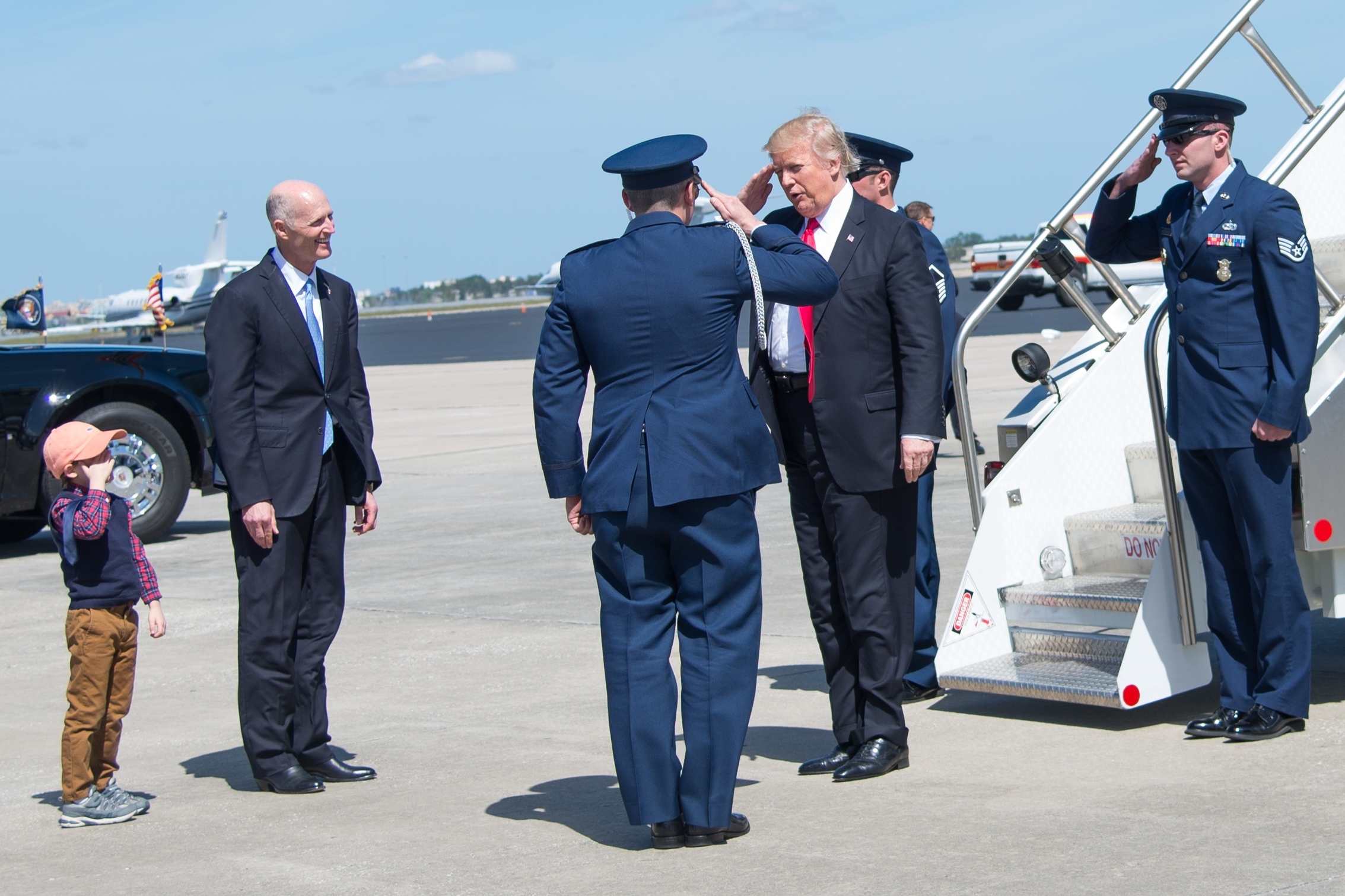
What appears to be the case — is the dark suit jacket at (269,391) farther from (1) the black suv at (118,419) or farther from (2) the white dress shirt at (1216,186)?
(1) the black suv at (118,419)

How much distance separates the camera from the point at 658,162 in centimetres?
397

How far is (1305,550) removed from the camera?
5.04 meters

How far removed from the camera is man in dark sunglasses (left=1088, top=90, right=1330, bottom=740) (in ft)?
15.7

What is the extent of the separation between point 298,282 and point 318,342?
192mm

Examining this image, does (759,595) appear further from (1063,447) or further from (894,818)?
(1063,447)

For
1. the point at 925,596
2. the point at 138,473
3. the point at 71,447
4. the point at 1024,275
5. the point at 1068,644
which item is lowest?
the point at 1068,644

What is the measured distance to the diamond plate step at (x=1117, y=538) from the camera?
5.56m

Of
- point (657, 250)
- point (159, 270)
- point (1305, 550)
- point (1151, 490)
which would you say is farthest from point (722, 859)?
point (159, 270)

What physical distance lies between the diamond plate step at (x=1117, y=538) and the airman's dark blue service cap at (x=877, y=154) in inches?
54.6

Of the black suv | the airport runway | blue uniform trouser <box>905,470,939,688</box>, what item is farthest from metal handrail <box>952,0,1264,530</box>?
the airport runway

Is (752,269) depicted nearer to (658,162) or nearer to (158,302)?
(658,162)

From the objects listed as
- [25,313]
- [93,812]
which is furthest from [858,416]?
[25,313]

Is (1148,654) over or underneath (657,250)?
underneath

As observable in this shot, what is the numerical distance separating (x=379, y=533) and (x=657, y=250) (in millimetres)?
6845
